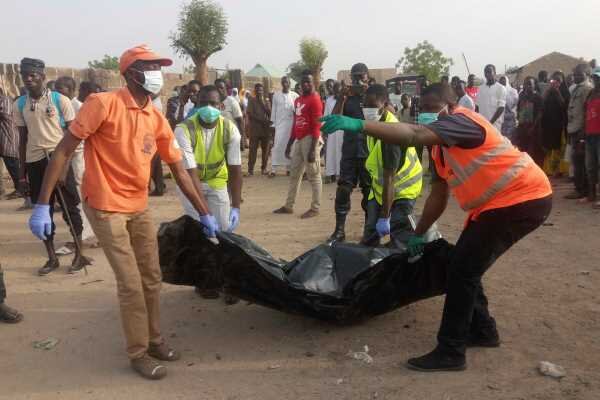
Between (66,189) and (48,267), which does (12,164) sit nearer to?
(66,189)

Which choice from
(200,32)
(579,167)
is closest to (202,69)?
Result: (200,32)

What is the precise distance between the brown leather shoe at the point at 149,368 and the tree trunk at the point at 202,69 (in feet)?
56.3

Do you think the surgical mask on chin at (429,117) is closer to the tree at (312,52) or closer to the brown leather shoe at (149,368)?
the brown leather shoe at (149,368)

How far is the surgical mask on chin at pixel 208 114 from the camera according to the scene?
4.46 meters

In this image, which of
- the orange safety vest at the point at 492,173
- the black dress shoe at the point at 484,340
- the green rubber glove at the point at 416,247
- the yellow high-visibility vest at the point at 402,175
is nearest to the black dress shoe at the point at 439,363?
the black dress shoe at the point at 484,340

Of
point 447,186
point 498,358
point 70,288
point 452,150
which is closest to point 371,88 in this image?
point 447,186

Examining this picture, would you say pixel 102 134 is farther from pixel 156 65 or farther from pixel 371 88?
pixel 371 88

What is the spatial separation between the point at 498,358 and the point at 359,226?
11.9 feet

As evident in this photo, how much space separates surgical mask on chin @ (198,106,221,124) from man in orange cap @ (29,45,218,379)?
965 millimetres

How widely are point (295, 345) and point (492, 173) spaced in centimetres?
167

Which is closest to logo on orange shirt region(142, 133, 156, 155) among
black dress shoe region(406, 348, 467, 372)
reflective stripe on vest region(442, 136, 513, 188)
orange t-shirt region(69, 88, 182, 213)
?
orange t-shirt region(69, 88, 182, 213)

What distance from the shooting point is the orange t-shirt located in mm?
3133

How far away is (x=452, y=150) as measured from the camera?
3.12m

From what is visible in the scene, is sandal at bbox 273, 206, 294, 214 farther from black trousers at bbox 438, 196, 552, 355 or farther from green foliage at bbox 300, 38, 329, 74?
green foliage at bbox 300, 38, 329, 74
